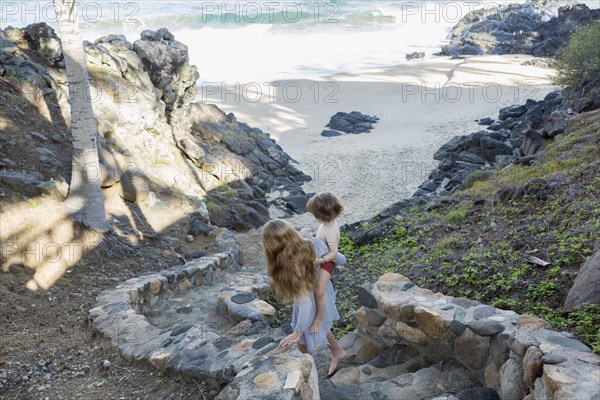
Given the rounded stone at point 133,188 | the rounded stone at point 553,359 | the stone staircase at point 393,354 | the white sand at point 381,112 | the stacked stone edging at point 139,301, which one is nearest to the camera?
the rounded stone at point 553,359

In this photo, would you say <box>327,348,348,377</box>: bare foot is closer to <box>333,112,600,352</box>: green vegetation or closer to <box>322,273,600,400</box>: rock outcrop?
<box>322,273,600,400</box>: rock outcrop

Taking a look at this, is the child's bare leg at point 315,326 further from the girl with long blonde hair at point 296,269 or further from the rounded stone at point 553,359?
the rounded stone at point 553,359

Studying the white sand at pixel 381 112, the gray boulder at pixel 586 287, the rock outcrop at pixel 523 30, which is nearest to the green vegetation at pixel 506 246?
the gray boulder at pixel 586 287

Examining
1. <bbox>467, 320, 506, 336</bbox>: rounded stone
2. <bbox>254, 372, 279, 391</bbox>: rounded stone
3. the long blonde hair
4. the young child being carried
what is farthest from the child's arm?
<bbox>467, 320, 506, 336</bbox>: rounded stone

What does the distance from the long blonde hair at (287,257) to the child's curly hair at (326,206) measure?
1.02 feet

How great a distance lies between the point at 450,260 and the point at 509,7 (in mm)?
52557

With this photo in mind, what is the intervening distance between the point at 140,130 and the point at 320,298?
11.1m

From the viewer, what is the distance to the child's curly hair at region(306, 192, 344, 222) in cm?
488

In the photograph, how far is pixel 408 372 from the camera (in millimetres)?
5121

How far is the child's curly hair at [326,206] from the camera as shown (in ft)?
16.0

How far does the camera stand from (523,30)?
1822 inches

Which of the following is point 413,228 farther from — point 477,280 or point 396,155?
point 396,155

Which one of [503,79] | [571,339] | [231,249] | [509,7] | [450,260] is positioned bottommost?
[231,249]

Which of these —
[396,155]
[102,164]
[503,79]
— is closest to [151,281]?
[102,164]
